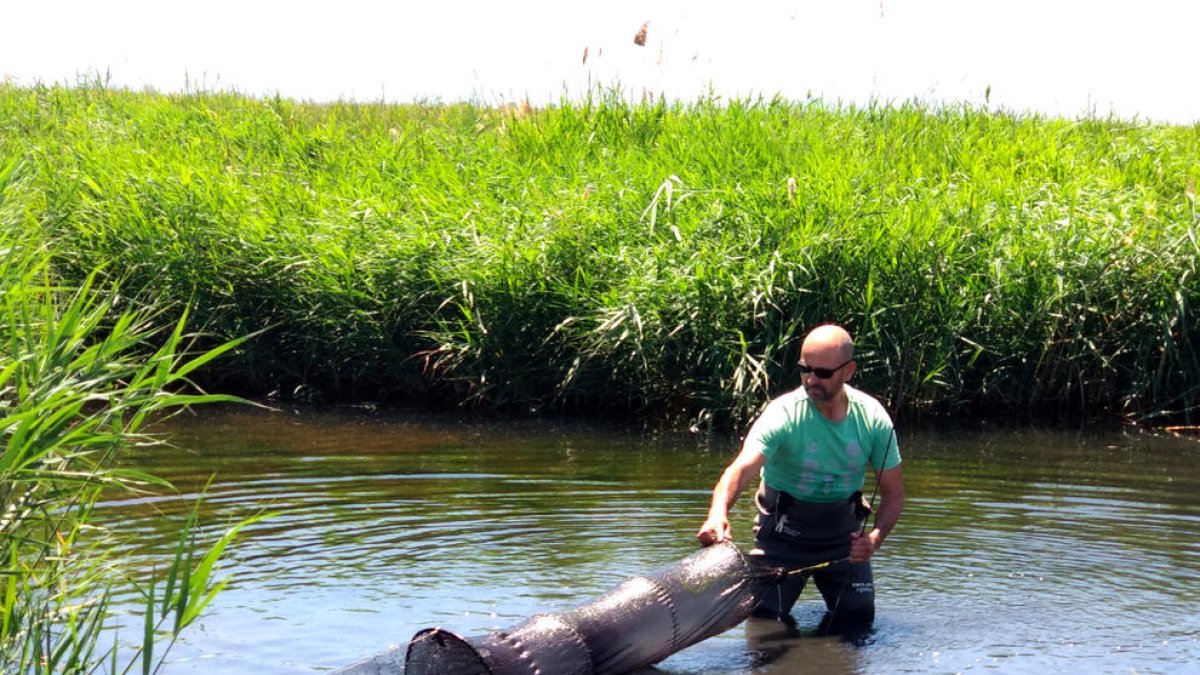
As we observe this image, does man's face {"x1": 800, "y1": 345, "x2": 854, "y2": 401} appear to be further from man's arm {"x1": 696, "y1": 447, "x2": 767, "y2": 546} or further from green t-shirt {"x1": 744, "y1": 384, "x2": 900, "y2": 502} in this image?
man's arm {"x1": 696, "y1": 447, "x2": 767, "y2": 546}

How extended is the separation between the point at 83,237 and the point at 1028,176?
9212 mm

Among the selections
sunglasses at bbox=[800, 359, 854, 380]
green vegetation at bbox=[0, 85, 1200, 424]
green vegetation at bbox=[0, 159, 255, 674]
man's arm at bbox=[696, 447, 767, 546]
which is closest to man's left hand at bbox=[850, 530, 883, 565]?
man's arm at bbox=[696, 447, 767, 546]

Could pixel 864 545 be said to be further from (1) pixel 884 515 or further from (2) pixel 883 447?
(2) pixel 883 447

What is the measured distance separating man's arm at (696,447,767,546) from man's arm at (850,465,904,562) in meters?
0.59

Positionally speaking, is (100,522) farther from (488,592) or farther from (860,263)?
(860,263)

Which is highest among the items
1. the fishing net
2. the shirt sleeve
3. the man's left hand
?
the shirt sleeve

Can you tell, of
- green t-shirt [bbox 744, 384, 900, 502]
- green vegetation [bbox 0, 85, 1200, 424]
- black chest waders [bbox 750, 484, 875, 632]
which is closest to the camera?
green t-shirt [bbox 744, 384, 900, 502]

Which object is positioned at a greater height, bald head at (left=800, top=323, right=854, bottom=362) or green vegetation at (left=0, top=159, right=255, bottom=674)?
bald head at (left=800, top=323, right=854, bottom=362)

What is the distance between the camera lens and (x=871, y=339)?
11.4 metres

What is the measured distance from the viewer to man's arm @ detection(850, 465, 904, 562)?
617 cm

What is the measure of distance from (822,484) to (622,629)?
1.15 m

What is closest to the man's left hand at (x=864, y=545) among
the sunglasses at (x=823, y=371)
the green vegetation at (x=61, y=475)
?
the sunglasses at (x=823, y=371)

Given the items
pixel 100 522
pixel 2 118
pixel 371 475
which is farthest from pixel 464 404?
pixel 2 118

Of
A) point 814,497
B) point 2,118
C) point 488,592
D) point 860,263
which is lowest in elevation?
point 488,592
